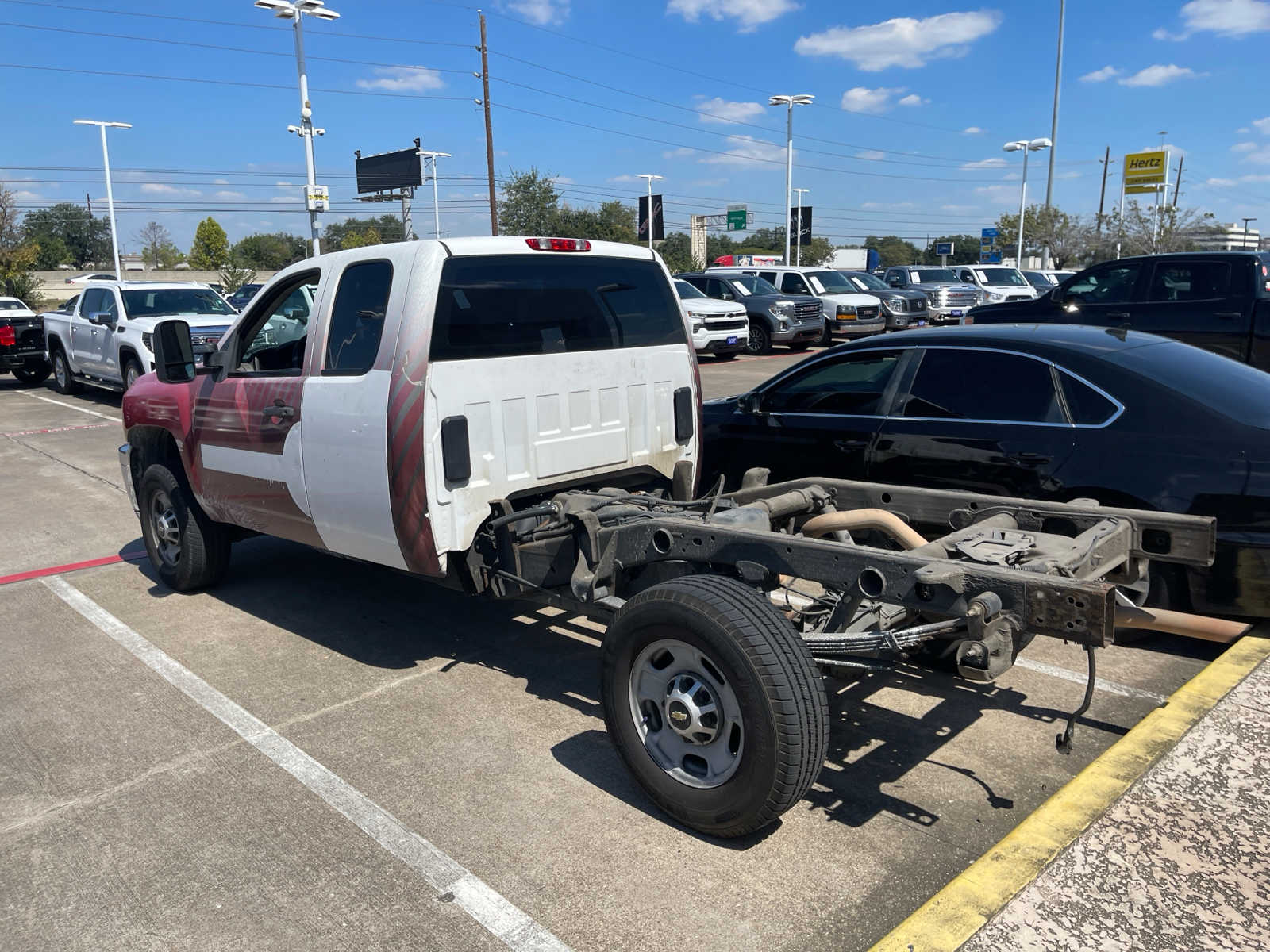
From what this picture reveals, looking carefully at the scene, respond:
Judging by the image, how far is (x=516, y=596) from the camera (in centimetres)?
449

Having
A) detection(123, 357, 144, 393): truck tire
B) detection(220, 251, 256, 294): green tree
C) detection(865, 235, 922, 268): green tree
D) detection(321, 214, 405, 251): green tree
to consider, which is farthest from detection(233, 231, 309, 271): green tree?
detection(123, 357, 144, 393): truck tire

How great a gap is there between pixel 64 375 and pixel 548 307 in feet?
56.0

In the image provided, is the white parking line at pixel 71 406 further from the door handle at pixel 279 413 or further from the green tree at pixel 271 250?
the green tree at pixel 271 250

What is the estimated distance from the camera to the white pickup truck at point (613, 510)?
309 centimetres

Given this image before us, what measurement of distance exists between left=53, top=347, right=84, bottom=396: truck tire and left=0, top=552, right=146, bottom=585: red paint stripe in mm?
12167

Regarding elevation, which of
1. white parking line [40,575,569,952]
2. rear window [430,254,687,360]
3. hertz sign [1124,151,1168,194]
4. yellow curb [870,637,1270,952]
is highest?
hertz sign [1124,151,1168,194]

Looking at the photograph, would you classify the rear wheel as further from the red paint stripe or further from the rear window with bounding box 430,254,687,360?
the rear window with bounding box 430,254,687,360

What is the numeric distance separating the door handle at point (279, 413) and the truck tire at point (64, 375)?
1506 cm

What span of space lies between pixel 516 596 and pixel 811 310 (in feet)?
63.9

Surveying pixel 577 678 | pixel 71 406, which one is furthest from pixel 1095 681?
pixel 71 406

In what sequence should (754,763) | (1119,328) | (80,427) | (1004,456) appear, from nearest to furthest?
(754,763) < (1004,456) < (1119,328) < (80,427)

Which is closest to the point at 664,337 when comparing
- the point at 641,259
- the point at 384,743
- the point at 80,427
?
the point at 641,259

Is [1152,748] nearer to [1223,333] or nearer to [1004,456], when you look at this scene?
[1004,456]

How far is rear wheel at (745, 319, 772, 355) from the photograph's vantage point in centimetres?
2261
